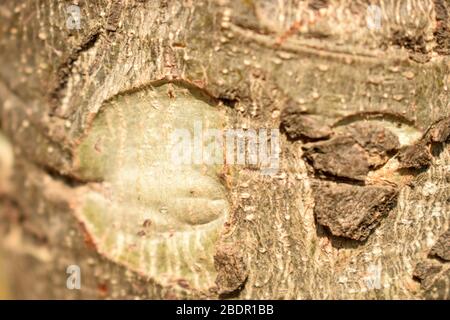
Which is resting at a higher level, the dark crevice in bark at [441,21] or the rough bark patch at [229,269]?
the dark crevice in bark at [441,21]

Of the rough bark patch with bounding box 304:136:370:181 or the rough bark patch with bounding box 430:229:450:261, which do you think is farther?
the rough bark patch with bounding box 430:229:450:261

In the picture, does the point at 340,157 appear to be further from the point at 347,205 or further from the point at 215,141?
the point at 215,141

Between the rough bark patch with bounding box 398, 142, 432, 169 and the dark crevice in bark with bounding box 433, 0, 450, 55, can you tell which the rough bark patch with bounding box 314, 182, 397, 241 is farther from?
the dark crevice in bark with bounding box 433, 0, 450, 55

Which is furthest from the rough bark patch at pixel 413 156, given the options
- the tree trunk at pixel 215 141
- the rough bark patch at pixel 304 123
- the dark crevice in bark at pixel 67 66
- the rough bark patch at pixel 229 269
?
the dark crevice in bark at pixel 67 66

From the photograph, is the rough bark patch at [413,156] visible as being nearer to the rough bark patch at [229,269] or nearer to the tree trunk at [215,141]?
the tree trunk at [215,141]

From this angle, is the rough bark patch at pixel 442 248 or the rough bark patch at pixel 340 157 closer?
the rough bark patch at pixel 340 157

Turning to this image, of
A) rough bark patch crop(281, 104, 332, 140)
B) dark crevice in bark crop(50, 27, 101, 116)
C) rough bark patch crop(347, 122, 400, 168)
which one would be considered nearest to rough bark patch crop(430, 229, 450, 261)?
rough bark patch crop(347, 122, 400, 168)

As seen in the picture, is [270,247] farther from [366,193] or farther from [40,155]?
[40,155]

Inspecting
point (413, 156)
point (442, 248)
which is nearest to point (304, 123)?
point (413, 156)

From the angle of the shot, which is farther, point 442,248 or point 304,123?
point 442,248
